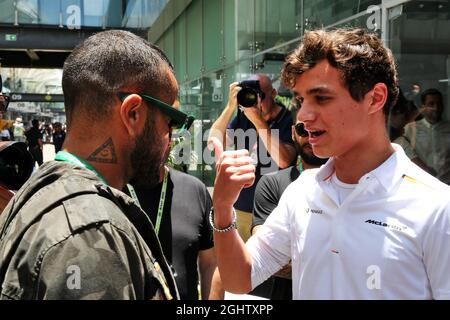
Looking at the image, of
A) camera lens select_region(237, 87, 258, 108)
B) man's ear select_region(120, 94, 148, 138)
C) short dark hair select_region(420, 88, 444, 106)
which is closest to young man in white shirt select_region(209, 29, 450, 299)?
man's ear select_region(120, 94, 148, 138)

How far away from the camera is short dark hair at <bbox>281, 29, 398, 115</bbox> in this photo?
1.68 metres

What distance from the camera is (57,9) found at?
65.1 feet

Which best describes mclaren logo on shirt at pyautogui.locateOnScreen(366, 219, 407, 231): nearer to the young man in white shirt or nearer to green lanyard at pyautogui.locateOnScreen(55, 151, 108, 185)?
the young man in white shirt

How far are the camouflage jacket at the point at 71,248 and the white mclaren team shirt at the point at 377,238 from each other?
651 mm

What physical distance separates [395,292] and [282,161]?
236cm

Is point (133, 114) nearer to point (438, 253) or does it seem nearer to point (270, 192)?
point (438, 253)

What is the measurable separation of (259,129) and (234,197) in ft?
6.87

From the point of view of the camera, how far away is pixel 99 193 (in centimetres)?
124

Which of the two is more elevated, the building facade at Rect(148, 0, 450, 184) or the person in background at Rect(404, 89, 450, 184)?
the building facade at Rect(148, 0, 450, 184)

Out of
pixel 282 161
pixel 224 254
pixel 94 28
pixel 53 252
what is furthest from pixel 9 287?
pixel 94 28

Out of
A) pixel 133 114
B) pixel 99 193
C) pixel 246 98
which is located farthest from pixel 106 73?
pixel 246 98

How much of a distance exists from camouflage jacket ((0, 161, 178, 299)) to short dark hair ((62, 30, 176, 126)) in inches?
11.5

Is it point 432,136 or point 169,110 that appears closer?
point 169,110

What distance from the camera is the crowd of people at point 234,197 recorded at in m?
1.10
